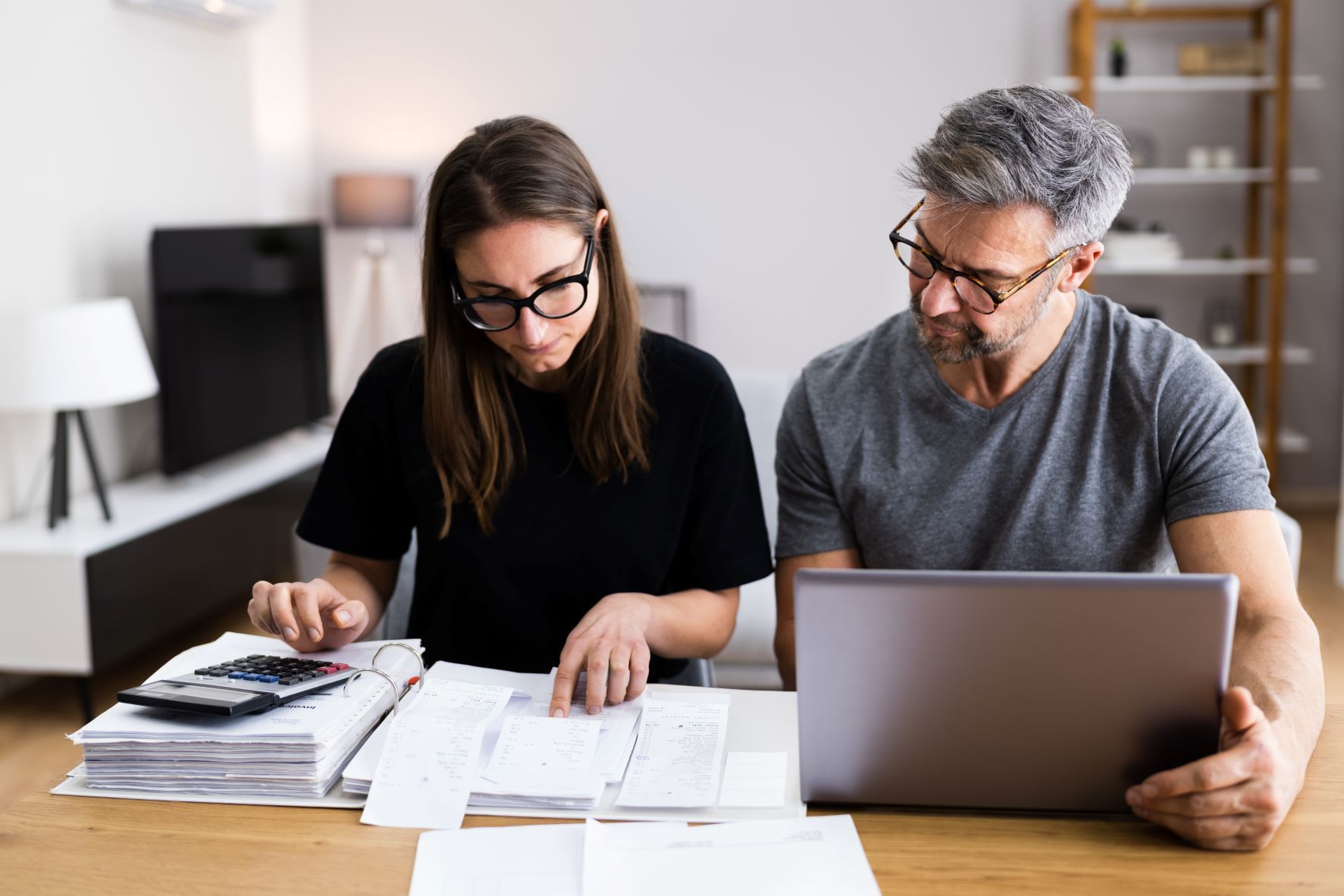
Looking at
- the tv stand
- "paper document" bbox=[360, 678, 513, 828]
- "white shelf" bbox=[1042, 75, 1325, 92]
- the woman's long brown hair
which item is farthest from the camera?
"white shelf" bbox=[1042, 75, 1325, 92]

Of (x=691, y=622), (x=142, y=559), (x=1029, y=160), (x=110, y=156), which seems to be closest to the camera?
(x=1029, y=160)

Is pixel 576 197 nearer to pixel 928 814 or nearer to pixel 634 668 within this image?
pixel 634 668

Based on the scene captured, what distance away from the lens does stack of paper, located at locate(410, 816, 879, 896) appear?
2.91 ft

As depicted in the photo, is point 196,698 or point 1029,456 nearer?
point 196,698

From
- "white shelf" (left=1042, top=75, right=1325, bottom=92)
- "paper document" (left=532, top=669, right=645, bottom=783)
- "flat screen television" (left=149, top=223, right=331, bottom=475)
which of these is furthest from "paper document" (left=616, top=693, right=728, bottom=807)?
"white shelf" (left=1042, top=75, right=1325, bottom=92)

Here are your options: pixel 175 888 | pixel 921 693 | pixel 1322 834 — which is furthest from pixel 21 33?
pixel 1322 834

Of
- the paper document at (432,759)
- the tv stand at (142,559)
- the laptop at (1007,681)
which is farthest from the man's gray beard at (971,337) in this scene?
the tv stand at (142,559)

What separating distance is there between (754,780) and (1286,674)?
503 millimetres

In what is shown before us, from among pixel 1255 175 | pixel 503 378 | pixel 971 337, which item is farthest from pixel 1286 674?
pixel 1255 175

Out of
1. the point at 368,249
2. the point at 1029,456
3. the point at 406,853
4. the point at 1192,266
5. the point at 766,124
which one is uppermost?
the point at 766,124

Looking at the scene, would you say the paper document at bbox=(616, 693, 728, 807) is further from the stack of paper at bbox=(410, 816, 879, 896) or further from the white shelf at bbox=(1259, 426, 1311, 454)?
the white shelf at bbox=(1259, 426, 1311, 454)

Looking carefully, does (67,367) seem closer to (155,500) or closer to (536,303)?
(155,500)

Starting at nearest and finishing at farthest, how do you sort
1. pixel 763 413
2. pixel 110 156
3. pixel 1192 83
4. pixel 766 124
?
pixel 763 413, pixel 110 156, pixel 1192 83, pixel 766 124

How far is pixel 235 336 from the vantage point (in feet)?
12.3
